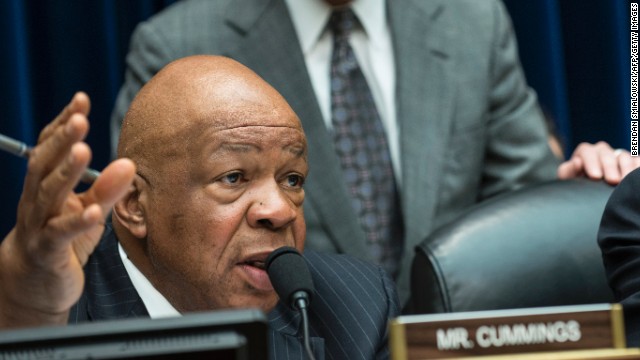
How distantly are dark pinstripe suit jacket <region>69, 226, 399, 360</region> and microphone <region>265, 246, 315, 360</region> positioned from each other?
0.28m

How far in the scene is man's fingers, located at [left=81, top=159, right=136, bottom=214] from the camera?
44.4 inches

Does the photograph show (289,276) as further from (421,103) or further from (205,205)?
(421,103)

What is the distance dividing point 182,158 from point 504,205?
1.94ft

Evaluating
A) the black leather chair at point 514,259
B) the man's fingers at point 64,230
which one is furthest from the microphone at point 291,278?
the black leather chair at point 514,259

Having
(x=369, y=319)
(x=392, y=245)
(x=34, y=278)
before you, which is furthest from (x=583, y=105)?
(x=34, y=278)

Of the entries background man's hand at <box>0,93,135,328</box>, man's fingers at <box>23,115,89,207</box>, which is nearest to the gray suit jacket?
background man's hand at <box>0,93,135,328</box>

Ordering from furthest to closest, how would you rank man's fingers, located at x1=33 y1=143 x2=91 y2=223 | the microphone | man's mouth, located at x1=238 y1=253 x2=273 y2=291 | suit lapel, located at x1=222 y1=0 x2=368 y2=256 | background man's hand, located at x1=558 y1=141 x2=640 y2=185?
suit lapel, located at x1=222 y1=0 x2=368 y2=256 < background man's hand, located at x1=558 y1=141 x2=640 y2=185 < man's mouth, located at x1=238 y1=253 x2=273 y2=291 < the microphone < man's fingers, located at x1=33 y1=143 x2=91 y2=223

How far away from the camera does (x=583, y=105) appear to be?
3299mm

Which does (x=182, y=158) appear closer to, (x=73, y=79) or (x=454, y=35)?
(x=454, y=35)

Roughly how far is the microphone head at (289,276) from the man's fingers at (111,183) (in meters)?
0.27

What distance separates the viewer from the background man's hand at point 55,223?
1.10 m

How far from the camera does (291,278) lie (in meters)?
1.35

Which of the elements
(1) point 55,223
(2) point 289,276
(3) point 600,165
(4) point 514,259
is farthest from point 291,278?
(3) point 600,165

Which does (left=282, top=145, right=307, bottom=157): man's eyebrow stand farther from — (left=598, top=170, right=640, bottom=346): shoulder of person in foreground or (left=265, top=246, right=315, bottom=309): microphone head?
(left=598, top=170, right=640, bottom=346): shoulder of person in foreground
